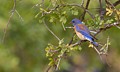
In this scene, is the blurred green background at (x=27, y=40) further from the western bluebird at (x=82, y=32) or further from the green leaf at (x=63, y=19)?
the green leaf at (x=63, y=19)

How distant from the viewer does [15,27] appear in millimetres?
9859

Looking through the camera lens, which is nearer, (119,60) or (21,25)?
(21,25)

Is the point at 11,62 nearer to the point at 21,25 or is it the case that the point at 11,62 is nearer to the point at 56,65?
the point at 21,25

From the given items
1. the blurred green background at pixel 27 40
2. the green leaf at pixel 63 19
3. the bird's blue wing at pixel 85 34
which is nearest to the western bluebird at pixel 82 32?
the bird's blue wing at pixel 85 34

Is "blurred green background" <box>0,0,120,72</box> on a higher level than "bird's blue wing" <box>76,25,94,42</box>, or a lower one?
lower

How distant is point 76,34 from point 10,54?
508cm

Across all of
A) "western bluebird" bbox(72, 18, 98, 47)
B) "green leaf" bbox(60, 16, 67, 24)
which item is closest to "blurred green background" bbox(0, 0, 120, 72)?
"western bluebird" bbox(72, 18, 98, 47)

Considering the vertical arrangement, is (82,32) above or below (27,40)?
above

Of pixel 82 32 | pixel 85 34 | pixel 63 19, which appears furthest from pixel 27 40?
pixel 63 19

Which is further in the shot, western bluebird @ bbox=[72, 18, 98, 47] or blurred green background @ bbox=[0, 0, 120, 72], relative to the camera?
blurred green background @ bbox=[0, 0, 120, 72]

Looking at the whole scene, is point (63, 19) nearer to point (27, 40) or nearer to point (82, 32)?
point (82, 32)

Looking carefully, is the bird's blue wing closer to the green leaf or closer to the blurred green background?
the green leaf

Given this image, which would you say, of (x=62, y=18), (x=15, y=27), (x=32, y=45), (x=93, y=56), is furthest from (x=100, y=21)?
(x=93, y=56)

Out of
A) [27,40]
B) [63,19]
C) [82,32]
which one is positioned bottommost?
[27,40]
